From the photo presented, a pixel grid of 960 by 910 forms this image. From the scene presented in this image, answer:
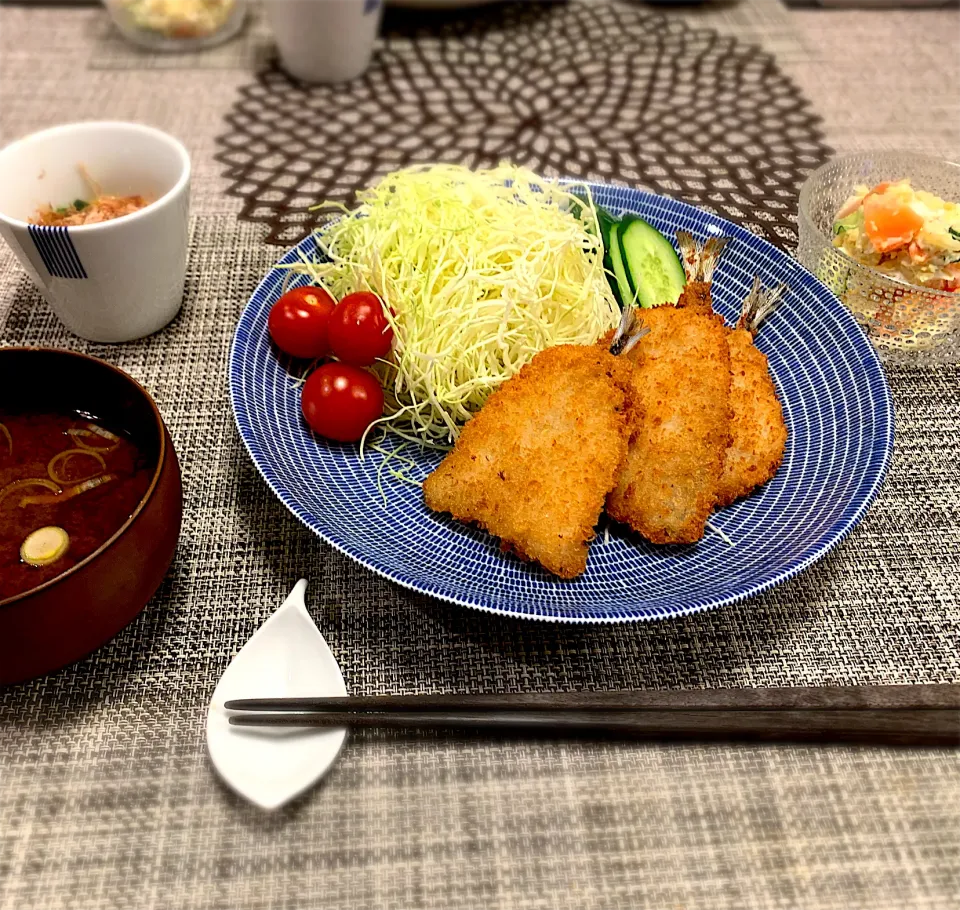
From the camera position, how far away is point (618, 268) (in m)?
2.65

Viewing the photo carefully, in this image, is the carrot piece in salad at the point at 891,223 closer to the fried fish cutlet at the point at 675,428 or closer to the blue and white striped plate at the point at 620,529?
the blue and white striped plate at the point at 620,529

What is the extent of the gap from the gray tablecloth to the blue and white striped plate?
151 mm

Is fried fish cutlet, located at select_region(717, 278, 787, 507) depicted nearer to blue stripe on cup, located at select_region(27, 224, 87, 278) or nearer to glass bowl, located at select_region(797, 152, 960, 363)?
glass bowl, located at select_region(797, 152, 960, 363)

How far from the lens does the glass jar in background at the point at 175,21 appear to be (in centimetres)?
400

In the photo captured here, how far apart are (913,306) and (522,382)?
1306 mm

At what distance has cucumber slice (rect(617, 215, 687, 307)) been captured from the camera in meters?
2.62

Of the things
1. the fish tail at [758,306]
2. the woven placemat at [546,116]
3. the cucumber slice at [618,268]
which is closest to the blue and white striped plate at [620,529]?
the fish tail at [758,306]

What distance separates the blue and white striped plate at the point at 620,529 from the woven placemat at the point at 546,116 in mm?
890

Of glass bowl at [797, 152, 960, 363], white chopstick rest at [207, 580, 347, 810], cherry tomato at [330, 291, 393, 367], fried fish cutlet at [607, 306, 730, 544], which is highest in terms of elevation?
glass bowl at [797, 152, 960, 363]

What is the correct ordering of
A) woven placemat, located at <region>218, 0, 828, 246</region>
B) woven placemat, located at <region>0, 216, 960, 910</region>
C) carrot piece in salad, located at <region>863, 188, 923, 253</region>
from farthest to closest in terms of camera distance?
1. woven placemat, located at <region>218, 0, 828, 246</region>
2. carrot piece in salad, located at <region>863, 188, 923, 253</region>
3. woven placemat, located at <region>0, 216, 960, 910</region>

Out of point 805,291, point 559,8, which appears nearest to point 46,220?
point 805,291

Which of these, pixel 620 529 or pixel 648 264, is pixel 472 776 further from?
pixel 648 264

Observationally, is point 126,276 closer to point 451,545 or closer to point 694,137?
point 451,545

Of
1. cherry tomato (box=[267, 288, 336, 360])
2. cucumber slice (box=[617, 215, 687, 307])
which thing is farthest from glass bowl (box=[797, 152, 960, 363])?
cherry tomato (box=[267, 288, 336, 360])
